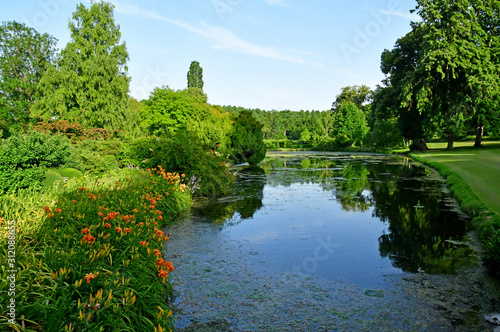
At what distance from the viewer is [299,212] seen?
34.4 ft

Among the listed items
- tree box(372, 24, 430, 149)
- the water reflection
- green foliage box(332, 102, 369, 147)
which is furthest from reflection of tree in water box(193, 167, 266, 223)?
green foliage box(332, 102, 369, 147)

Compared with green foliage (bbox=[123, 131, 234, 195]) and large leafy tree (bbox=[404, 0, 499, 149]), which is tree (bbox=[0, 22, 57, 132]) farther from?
large leafy tree (bbox=[404, 0, 499, 149])

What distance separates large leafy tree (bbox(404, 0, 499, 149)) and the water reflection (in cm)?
1588

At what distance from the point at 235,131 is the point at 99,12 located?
45.0 feet

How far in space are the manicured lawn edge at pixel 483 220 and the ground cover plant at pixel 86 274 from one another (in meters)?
5.24

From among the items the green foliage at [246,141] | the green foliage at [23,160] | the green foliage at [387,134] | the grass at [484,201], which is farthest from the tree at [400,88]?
the green foliage at [23,160]

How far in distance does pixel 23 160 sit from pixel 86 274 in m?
7.41

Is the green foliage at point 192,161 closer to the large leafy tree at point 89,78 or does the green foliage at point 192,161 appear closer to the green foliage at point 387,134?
the large leafy tree at point 89,78

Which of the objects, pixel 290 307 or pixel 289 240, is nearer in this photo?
pixel 290 307

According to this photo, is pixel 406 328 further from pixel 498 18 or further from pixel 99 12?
pixel 498 18

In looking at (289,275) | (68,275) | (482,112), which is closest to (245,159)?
(482,112)

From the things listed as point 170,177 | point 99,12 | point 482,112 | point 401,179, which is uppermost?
point 99,12

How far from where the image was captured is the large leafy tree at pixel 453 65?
1143 inches

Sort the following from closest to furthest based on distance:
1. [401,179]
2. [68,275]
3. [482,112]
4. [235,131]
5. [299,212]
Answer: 1. [68,275]
2. [299,212]
3. [401,179]
4. [235,131]
5. [482,112]
